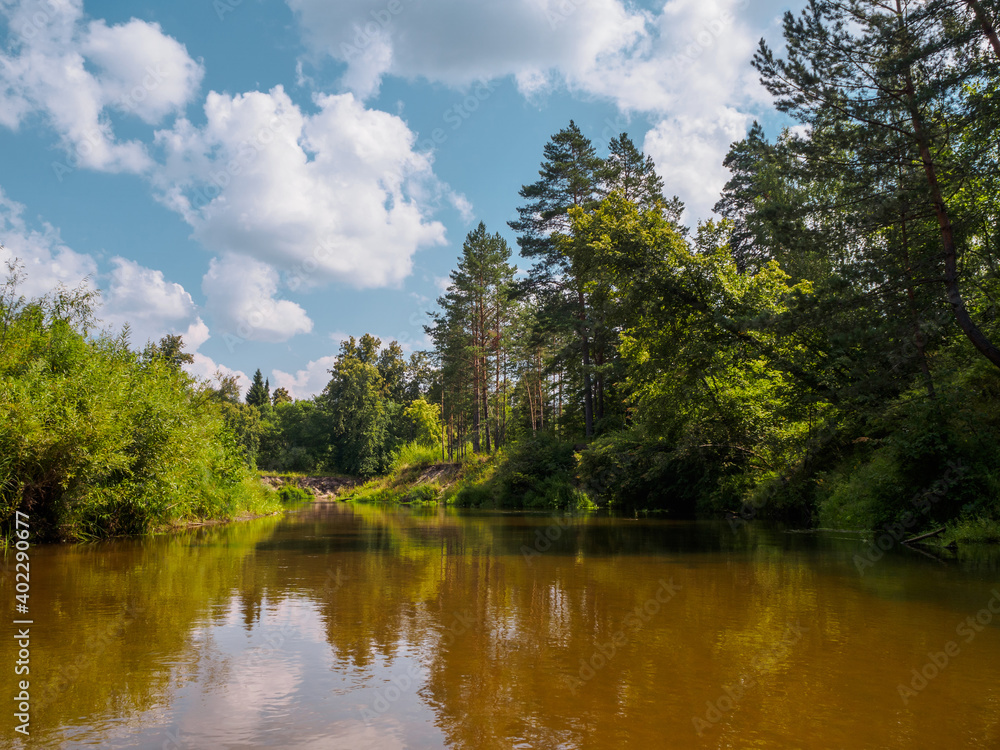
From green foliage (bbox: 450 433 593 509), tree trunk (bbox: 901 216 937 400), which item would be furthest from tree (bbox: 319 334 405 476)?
tree trunk (bbox: 901 216 937 400)

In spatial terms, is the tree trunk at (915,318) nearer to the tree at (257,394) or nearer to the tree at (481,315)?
the tree at (481,315)

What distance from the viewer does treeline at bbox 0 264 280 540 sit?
1053 cm

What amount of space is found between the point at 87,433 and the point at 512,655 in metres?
9.64

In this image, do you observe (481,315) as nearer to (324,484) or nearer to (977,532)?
(324,484)

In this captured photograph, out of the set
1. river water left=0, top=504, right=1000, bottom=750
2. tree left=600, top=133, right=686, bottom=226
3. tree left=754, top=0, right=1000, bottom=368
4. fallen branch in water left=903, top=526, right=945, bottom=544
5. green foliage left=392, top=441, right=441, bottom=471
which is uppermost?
tree left=600, top=133, right=686, bottom=226

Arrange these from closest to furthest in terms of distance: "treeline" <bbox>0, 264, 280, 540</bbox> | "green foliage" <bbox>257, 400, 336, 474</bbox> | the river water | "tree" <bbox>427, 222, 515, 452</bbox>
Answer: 1. the river water
2. "treeline" <bbox>0, 264, 280, 540</bbox>
3. "tree" <bbox>427, 222, 515, 452</bbox>
4. "green foliage" <bbox>257, 400, 336, 474</bbox>

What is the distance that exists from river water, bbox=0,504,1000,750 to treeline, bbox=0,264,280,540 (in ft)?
6.90

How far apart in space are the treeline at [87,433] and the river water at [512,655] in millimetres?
2103

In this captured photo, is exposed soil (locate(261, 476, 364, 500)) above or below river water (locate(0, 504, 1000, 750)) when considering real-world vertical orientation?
below

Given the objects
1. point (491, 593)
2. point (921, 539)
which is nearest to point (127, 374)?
point (491, 593)

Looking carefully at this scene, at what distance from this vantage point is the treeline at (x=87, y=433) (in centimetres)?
1053

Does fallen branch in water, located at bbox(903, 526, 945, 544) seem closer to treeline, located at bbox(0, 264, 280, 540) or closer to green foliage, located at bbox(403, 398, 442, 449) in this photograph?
treeline, located at bbox(0, 264, 280, 540)

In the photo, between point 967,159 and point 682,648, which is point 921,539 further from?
point 682,648

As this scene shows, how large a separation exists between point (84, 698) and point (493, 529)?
1347cm
